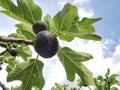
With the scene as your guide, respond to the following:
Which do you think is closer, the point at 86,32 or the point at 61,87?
the point at 86,32

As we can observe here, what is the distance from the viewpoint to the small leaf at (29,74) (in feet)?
10.9

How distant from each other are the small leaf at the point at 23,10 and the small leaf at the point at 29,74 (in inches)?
20.0

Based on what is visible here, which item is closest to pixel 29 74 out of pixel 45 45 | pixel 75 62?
pixel 75 62

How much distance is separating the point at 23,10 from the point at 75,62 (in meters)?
0.82

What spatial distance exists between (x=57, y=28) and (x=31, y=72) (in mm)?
636

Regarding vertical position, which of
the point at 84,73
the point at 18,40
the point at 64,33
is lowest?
A: the point at 84,73

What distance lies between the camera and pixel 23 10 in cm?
307

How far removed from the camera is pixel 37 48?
254 centimetres

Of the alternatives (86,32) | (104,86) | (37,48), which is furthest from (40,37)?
(104,86)

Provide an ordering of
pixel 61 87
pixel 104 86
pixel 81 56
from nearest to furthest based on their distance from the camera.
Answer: pixel 81 56, pixel 104 86, pixel 61 87

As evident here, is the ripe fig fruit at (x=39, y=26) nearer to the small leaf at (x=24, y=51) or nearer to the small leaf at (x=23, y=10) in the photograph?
the small leaf at (x=23, y=10)

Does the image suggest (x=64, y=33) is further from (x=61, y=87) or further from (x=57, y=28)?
(x=61, y=87)

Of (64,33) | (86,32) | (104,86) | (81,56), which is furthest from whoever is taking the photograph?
(104,86)

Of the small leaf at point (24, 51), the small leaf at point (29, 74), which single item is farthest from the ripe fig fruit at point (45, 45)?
the small leaf at point (24, 51)
